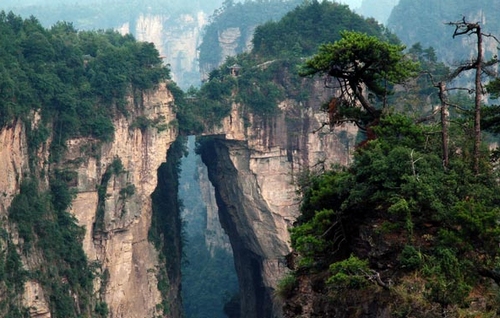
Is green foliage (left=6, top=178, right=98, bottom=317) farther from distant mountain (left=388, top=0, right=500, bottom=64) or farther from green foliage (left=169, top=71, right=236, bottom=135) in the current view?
distant mountain (left=388, top=0, right=500, bottom=64)

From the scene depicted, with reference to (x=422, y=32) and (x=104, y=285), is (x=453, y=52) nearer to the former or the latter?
(x=422, y=32)

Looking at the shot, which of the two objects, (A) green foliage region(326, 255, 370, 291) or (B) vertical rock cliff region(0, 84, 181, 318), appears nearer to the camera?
(A) green foliage region(326, 255, 370, 291)

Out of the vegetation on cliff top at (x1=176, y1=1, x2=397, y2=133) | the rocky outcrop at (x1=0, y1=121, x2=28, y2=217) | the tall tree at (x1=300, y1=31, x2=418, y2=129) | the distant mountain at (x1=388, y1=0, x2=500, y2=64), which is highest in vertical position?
the distant mountain at (x1=388, y1=0, x2=500, y2=64)

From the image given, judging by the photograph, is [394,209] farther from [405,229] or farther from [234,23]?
[234,23]

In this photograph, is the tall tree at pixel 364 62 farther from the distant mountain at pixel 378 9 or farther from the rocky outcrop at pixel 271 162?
the distant mountain at pixel 378 9

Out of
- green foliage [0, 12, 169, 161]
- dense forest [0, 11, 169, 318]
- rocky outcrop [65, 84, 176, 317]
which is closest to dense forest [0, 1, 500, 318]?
dense forest [0, 11, 169, 318]

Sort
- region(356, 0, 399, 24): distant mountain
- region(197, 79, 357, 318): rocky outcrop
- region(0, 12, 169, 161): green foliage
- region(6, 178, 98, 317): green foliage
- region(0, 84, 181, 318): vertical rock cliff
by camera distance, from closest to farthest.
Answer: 1. region(6, 178, 98, 317): green foliage
2. region(0, 12, 169, 161): green foliage
3. region(0, 84, 181, 318): vertical rock cliff
4. region(197, 79, 357, 318): rocky outcrop
5. region(356, 0, 399, 24): distant mountain

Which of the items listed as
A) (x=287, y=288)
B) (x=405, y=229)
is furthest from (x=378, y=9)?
(x=405, y=229)
